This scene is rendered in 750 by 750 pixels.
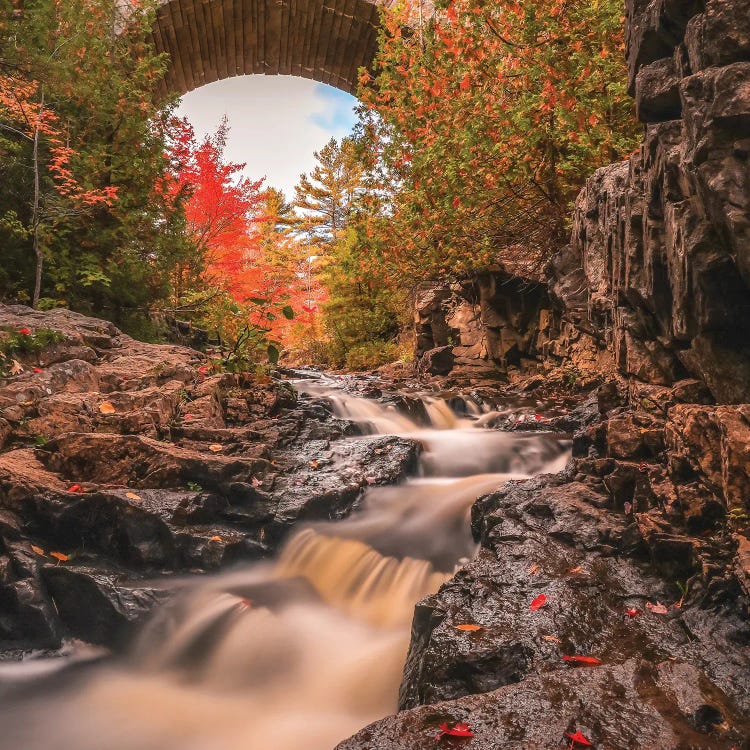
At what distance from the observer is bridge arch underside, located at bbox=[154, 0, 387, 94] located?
12.4 meters

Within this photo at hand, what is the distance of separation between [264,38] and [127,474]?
14084mm

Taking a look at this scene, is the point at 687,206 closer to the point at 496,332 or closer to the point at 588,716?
the point at 588,716

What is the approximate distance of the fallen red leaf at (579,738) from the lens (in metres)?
1.71

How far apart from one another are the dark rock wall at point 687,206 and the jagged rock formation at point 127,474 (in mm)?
2823

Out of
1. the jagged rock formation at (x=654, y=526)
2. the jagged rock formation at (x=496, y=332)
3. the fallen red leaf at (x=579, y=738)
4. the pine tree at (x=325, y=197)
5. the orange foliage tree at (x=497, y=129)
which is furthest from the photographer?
the pine tree at (x=325, y=197)

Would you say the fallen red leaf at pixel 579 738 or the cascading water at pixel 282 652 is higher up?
the fallen red leaf at pixel 579 738

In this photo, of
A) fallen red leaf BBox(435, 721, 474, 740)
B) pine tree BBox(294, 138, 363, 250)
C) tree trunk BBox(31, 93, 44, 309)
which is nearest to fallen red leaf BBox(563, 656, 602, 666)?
fallen red leaf BBox(435, 721, 474, 740)

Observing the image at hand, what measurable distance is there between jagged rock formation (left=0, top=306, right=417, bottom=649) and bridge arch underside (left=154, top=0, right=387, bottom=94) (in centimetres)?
956

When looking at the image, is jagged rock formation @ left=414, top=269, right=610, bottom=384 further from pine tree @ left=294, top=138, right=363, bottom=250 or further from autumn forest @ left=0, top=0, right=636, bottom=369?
pine tree @ left=294, top=138, right=363, bottom=250

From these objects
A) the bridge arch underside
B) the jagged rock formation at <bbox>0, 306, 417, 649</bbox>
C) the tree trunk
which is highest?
the bridge arch underside

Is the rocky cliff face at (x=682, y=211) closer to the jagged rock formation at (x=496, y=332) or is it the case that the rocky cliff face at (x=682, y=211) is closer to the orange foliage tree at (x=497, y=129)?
the orange foliage tree at (x=497, y=129)

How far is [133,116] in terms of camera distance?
8.00 meters

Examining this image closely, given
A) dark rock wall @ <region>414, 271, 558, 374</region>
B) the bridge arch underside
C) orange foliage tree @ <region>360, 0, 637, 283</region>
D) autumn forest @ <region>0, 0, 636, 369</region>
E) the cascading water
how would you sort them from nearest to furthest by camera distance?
1. the cascading water
2. orange foliage tree @ <region>360, 0, 637, 283</region>
3. autumn forest @ <region>0, 0, 636, 369</region>
4. dark rock wall @ <region>414, 271, 558, 374</region>
5. the bridge arch underside

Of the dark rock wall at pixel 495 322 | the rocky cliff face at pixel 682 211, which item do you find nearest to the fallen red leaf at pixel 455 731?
the rocky cliff face at pixel 682 211
